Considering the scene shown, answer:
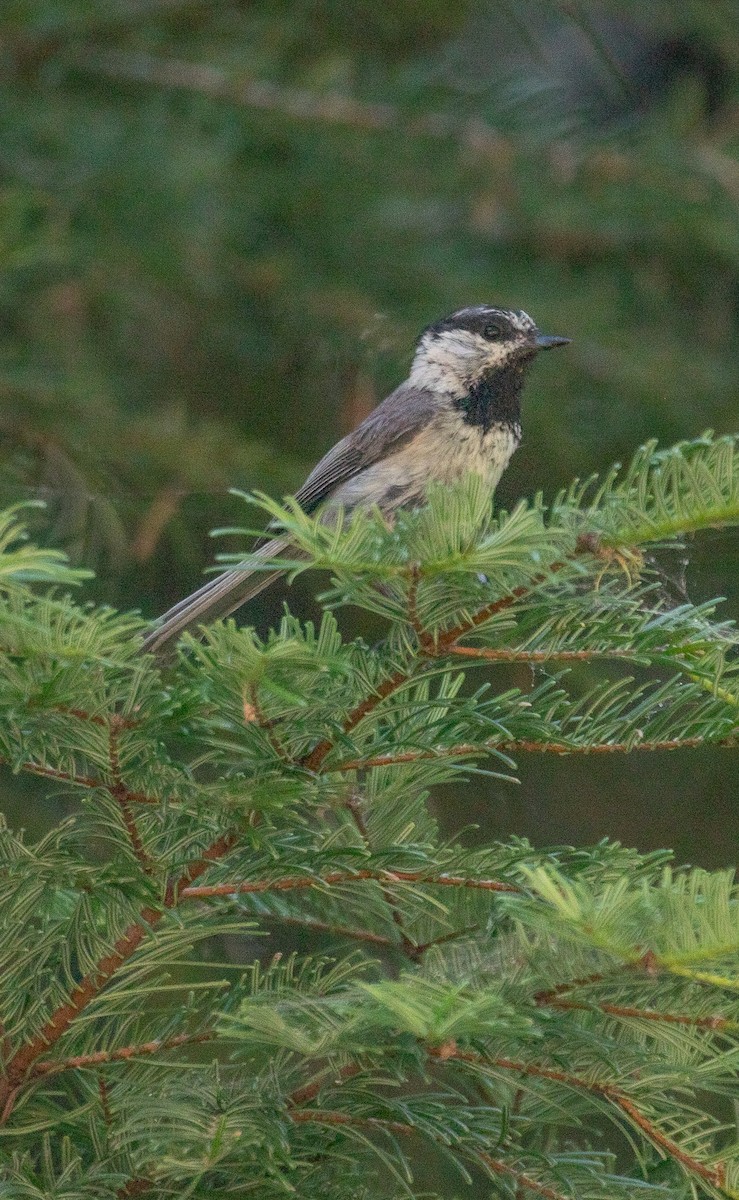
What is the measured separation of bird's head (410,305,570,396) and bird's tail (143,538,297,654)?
0.76 m

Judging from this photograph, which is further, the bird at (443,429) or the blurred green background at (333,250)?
the blurred green background at (333,250)

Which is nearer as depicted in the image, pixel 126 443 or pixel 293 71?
pixel 126 443

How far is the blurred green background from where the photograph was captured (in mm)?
3225

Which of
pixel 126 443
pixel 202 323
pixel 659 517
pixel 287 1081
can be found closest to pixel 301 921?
pixel 287 1081

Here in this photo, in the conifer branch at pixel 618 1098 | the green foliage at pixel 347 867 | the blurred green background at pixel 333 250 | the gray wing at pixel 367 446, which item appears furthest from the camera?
the blurred green background at pixel 333 250

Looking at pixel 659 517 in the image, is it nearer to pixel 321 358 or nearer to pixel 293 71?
pixel 321 358

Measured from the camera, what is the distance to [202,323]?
4.05 meters

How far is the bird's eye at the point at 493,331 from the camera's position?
3.16 m

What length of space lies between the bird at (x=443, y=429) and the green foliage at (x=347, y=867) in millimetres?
1191

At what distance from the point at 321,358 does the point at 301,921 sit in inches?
87.6

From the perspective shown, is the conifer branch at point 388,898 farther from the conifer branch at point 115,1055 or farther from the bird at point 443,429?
the bird at point 443,429

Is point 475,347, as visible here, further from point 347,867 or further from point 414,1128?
point 414,1128

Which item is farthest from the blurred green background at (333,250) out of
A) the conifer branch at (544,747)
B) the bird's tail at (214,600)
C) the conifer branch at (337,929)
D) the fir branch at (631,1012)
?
the fir branch at (631,1012)

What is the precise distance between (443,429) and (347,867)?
159cm
